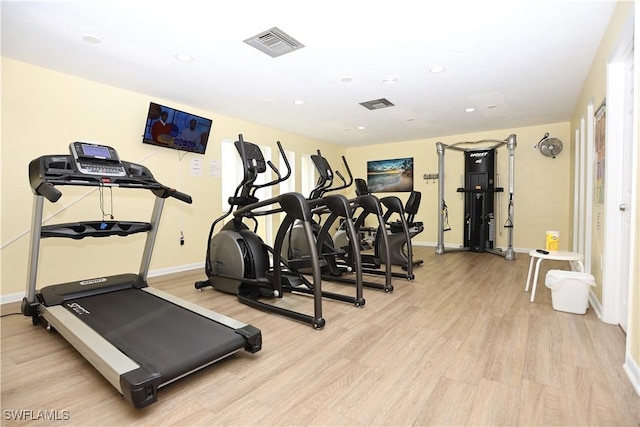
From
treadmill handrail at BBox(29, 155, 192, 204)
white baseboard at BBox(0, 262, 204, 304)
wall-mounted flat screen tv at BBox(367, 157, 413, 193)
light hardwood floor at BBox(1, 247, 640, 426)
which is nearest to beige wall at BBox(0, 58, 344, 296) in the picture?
white baseboard at BBox(0, 262, 204, 304)

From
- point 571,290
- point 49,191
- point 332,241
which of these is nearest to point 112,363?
point 49,191

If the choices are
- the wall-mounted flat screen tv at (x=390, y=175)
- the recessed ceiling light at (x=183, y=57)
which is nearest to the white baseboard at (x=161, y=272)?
the recessed ceiling light at (x=183, y=57)

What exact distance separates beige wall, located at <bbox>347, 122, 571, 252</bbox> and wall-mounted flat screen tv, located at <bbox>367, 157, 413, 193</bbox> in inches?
6.9

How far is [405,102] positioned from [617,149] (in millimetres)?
2634

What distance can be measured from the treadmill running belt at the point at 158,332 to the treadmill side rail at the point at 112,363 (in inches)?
1.9

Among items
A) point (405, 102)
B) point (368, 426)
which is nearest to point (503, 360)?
point (368, 426)

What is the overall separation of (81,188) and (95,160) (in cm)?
156

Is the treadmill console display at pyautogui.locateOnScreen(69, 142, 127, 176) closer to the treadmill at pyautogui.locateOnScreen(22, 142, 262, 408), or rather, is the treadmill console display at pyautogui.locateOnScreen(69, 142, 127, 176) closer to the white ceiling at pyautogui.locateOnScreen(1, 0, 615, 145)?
the treadmill at pyautogui.locateOnScreen(22, 142, 262, 408)

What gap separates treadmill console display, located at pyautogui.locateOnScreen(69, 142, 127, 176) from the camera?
243 centimetres

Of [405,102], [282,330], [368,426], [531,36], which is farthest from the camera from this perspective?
[405,102]

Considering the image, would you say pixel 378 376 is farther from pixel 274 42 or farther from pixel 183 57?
pixel 183 57

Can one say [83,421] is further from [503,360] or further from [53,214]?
[53,214]

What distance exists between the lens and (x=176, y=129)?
14.4 feet

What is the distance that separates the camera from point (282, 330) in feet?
7.98
